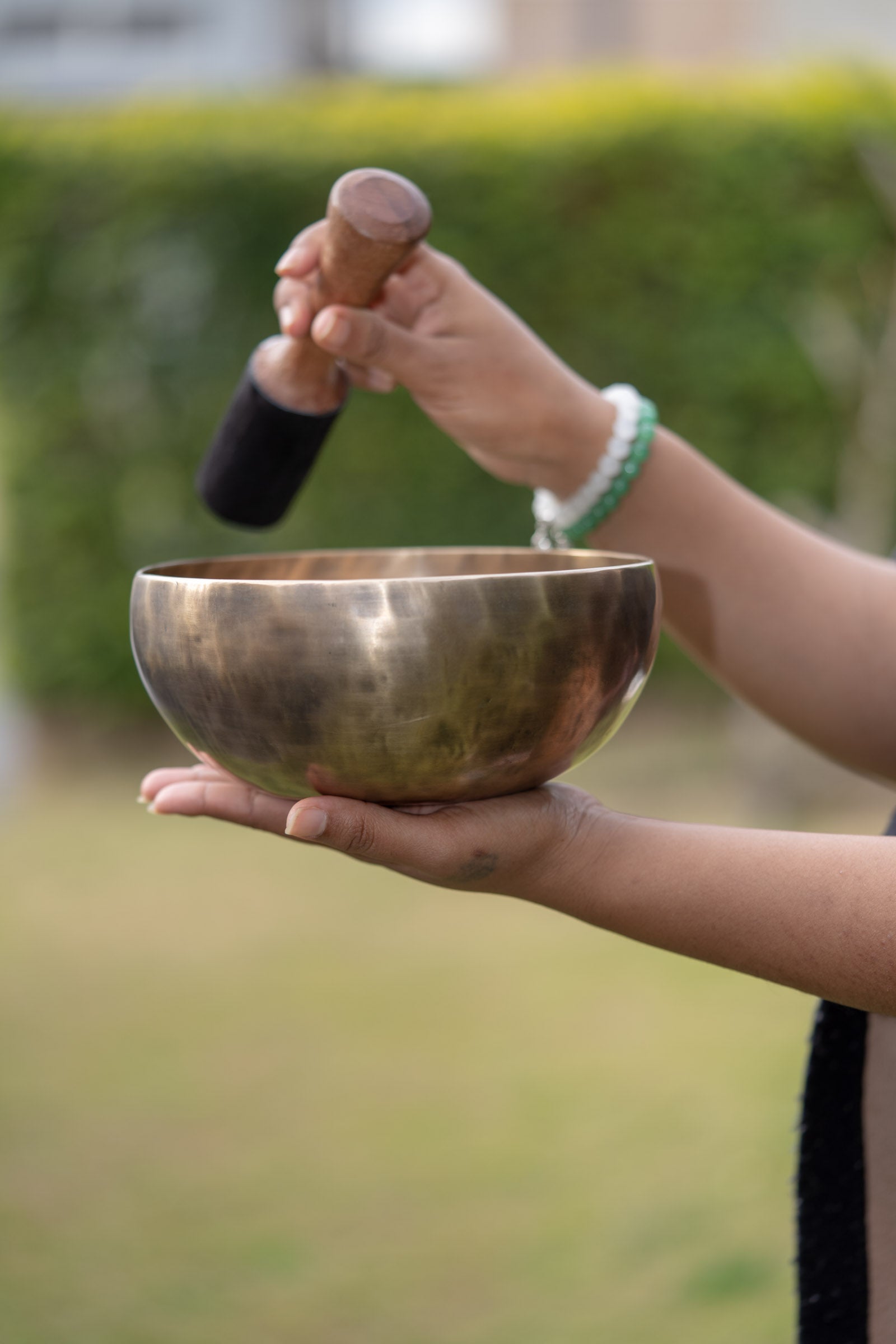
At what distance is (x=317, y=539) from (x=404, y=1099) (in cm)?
288

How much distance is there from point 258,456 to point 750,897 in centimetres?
68

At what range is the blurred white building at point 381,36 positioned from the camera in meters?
11.1

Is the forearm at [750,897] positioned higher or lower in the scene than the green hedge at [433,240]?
lower

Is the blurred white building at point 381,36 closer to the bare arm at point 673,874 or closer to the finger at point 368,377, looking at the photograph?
the finger at point 368,377

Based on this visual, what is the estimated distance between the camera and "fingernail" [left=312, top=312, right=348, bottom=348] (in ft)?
4.00

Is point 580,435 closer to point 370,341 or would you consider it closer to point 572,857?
point 370,341

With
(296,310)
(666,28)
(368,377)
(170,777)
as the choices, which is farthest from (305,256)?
(666,28)

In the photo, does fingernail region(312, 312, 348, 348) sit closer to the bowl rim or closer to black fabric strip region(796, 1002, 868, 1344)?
the bowl rim

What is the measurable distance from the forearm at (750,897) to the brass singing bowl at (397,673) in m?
0.08

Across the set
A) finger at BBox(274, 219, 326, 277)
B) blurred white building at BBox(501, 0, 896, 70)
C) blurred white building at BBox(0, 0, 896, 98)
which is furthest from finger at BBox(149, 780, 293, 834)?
blurred white building at BBox(501, 0, 896, 70)

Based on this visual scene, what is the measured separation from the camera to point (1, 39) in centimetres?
1116

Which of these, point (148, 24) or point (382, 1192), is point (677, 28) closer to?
point (148, 24)

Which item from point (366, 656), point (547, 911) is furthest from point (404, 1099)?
point (366, 656)

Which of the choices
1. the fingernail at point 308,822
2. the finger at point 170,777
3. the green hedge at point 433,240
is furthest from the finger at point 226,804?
the green hedge at point 433,240
